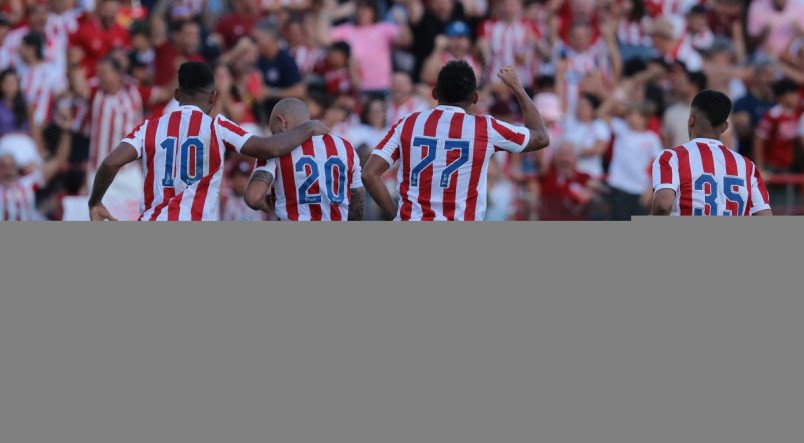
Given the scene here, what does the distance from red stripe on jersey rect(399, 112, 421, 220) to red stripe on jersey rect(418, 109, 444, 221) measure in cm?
7

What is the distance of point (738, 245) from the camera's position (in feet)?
20.7

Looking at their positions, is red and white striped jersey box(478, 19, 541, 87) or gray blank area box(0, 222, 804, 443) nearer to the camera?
gray blank area box(0, 222, 804, 443)

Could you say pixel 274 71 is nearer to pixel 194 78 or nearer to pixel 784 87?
pixel 784 87

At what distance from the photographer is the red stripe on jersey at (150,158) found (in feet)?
25.0

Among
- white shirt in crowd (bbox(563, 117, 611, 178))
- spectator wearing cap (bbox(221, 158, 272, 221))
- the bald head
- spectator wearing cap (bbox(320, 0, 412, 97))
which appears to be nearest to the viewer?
the bald head

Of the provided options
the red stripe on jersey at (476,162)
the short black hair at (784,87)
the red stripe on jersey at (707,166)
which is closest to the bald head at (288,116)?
the red stripe on jersey at (476,162)

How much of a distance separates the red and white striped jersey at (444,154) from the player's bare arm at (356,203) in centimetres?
47

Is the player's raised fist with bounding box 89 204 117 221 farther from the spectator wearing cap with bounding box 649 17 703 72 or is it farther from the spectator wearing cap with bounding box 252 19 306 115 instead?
the spectator wearing cap with bounding box 649 17 703 72

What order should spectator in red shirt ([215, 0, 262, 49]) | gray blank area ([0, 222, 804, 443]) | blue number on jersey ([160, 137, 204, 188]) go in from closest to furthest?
gray blank area ([0, 222, 804, 443]) < blue number on jersey ([160, 137, 204, 188]) < spectator in red shirt ([215, 0, 262, 49])

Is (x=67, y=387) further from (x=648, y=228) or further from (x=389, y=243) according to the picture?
(x=648, y=228)

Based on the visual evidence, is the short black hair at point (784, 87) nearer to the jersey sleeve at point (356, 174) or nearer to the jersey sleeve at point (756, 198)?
the jersey sleeve at point (756, 198)

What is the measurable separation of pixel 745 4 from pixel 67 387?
1006 cm

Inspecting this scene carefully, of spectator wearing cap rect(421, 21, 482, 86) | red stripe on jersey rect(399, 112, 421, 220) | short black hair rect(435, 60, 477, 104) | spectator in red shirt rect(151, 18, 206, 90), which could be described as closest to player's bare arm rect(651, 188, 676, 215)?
short black hair rect(435, 60, 477, 104)

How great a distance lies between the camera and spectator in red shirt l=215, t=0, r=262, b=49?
14.2 m
